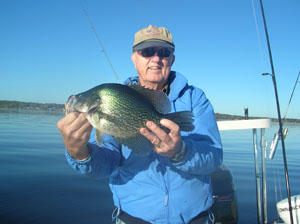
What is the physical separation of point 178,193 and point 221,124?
2.34 m

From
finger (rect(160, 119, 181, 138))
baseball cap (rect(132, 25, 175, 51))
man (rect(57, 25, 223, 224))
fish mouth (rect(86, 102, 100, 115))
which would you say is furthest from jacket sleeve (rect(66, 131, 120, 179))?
baseball cap (rect(132, 25, 175, 51))

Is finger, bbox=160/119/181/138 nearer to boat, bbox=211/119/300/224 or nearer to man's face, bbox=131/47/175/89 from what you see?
man's face, bbox=131/47/175/89

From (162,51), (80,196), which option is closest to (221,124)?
(162,51)

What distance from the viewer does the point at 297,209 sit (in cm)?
386

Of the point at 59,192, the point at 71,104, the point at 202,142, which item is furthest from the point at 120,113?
the point at 59,192

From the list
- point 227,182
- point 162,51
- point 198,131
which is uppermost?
point 162,51

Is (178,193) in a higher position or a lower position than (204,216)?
higher

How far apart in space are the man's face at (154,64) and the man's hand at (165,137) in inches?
35.7

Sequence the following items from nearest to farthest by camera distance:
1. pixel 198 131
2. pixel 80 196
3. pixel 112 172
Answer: pixel 198 131
pixel 112 172
pixel 80 196

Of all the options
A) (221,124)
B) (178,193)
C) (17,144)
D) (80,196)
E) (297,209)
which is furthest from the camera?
(17,144)

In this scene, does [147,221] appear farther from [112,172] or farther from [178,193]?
[112,172]

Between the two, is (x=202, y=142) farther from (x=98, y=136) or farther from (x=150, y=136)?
(x=98, y=136)

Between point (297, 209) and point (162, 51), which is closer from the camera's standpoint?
point (162, 51)

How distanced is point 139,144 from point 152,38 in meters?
1.38
